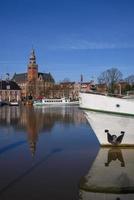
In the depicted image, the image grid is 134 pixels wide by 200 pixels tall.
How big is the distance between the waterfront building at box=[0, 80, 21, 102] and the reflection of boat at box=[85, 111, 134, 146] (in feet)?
504

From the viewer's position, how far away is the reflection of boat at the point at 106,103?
64.3 ft

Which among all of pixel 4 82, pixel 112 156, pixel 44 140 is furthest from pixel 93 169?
pixel 4 82

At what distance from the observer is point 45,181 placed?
12.7 metres

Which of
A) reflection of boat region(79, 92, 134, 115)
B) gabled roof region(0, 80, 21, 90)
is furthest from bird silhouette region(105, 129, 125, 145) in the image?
gabled roof region(0, 80, 21, 90)

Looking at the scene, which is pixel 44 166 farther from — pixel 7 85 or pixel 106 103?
pixel 7 85

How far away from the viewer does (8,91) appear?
576 ft

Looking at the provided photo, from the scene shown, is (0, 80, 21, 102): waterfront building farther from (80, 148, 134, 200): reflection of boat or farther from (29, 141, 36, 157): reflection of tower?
(80, 148, 134, 200): reflection of boat

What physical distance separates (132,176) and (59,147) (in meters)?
8.19

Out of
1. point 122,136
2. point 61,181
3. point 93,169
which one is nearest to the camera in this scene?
point 61,181

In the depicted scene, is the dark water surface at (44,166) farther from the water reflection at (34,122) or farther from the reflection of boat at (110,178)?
the water reflection at (34,122)

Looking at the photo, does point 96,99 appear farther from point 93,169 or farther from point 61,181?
point 61,181

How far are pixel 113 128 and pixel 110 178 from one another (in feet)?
23.1

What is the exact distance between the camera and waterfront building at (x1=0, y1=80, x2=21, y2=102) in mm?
173000

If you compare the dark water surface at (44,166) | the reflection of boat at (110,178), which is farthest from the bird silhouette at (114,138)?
the reflection of boat at (110,178)
